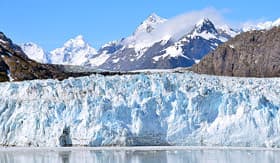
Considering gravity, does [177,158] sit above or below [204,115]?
below

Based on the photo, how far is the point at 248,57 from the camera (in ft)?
374

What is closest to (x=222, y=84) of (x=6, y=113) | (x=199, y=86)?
(x=199, y=86)

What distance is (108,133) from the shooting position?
28469 mm

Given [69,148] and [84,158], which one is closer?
[84,158]

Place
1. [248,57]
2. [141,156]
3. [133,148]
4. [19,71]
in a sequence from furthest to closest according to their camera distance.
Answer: [248,57] < [19,71] < [133,148] < [141,156]

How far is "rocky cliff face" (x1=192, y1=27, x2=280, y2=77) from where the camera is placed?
111750 millimetres

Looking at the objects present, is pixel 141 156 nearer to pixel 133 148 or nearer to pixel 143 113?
pixel 133 148

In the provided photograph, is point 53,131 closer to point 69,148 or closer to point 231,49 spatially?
point 69,148

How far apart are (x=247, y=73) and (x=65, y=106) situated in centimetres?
8432

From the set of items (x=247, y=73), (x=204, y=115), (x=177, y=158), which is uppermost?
(x=247, y=73)

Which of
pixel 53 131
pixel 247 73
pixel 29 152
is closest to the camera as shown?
pixel 29 152

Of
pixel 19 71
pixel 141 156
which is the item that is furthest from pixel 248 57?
pixel 141 156

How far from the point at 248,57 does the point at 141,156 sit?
299 feet

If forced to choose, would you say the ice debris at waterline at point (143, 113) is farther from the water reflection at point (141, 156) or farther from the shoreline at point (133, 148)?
the water reflection at point (141, 156)
